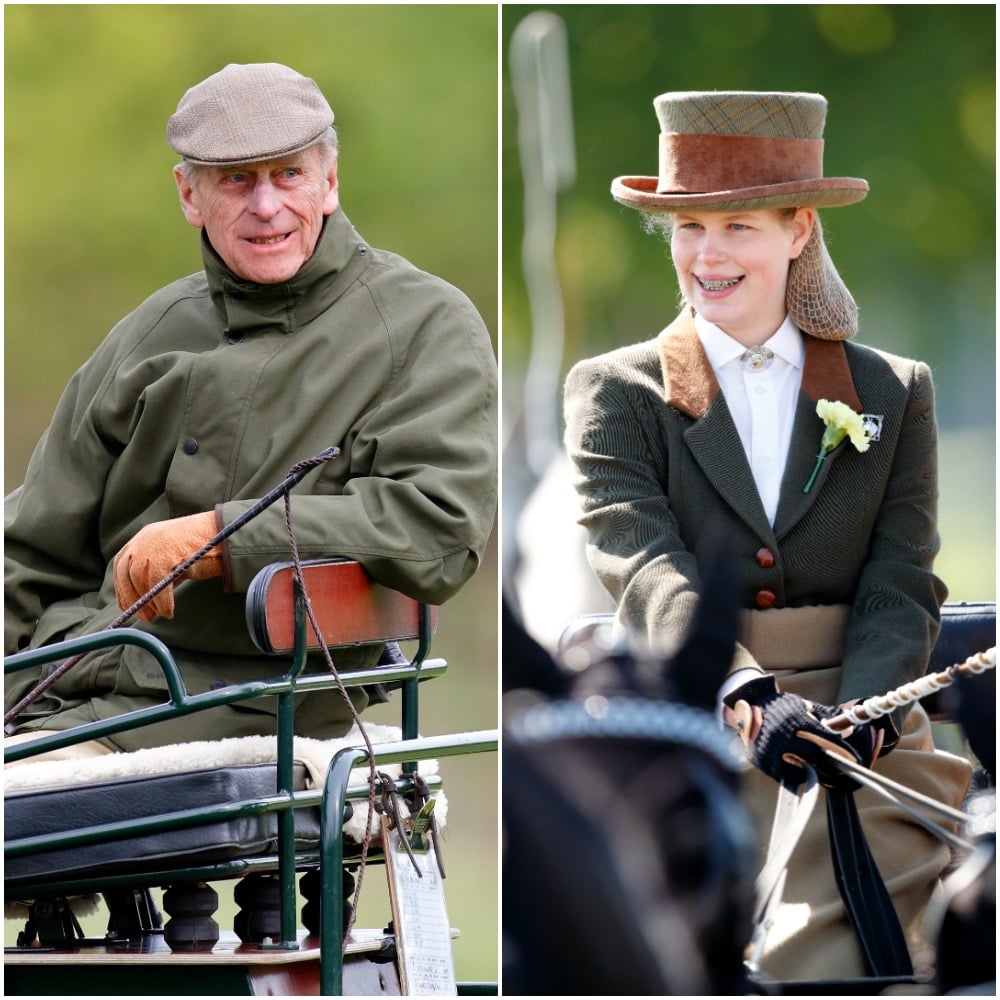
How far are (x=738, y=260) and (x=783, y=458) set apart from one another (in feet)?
1.03

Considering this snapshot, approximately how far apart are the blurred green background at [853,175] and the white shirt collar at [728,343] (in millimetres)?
58

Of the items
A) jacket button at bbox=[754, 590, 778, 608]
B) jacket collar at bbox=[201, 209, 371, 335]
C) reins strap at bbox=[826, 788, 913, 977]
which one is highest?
jacket collar at bbox=[201, 209, 371, 335]

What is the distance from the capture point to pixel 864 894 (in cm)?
322

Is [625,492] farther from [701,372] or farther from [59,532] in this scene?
[59,532]

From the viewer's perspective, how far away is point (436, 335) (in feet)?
13.3

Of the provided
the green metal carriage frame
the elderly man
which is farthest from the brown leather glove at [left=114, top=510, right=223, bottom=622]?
the green metal carriage frame

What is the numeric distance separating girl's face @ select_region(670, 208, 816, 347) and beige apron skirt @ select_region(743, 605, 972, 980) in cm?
46

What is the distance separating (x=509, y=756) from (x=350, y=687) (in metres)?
1.10

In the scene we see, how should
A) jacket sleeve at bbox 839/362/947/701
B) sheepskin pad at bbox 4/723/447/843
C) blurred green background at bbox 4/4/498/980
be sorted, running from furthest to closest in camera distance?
blurred green background at bbox 4/4/498/980, sheepskin pad at bbox 4/723/447/843, jacket sleeve at bbox 839/362/947/701

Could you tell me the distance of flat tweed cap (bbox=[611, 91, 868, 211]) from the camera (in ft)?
10.5

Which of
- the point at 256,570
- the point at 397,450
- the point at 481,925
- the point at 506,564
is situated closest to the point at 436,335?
the point at 397,450

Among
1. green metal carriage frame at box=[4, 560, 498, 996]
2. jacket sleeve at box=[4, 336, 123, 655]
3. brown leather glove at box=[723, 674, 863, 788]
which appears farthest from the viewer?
jacket sleeve at box=[4, 336, 123, 655]

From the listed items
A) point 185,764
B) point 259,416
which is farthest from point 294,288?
point 185,764

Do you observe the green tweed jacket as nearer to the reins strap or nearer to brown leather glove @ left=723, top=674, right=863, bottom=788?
brown leather glove @ left=723, top=674, right=863, bottom=788
